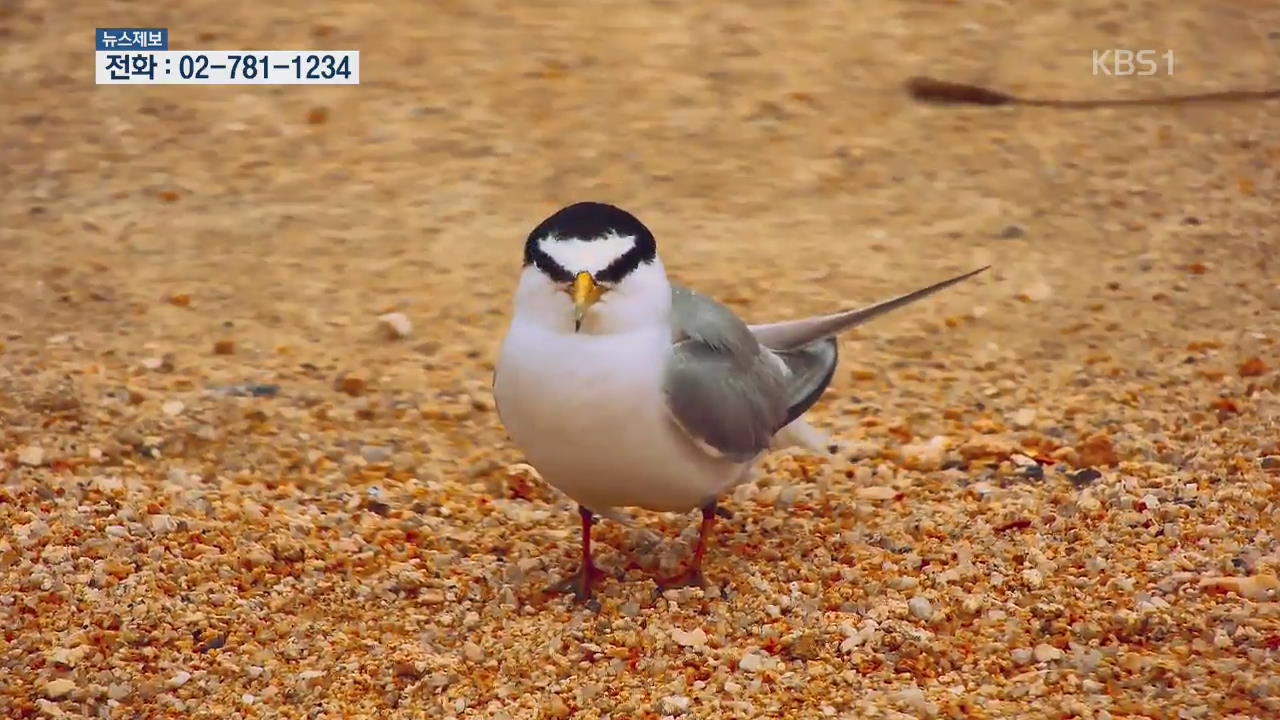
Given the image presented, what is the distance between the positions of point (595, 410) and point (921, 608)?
1011 mm

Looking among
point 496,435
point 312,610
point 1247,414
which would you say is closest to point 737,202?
point 496,435

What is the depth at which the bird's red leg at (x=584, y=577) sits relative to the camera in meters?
4.42

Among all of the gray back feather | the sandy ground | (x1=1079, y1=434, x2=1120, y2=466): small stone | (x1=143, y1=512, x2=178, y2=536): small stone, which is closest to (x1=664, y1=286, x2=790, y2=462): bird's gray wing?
the gray back feather

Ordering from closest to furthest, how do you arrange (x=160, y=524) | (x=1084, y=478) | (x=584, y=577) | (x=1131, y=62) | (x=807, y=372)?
(x=584, y=577), (x=160, y=524), (x=807, y=372), (x=1084, y=478), (x=1131, y=62)

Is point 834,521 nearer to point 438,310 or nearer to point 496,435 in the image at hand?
point 496,435

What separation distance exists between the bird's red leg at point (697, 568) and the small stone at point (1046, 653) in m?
0.95

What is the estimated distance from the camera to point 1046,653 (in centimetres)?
390

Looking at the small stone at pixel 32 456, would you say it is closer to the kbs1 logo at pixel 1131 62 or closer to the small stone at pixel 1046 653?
the small stone at pixel 1046 653

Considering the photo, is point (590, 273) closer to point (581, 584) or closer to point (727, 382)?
point (727, 382)

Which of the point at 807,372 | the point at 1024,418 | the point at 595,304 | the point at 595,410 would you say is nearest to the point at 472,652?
the point at 595,410

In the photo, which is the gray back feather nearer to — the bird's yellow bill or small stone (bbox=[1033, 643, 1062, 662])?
the bird's yellow bill

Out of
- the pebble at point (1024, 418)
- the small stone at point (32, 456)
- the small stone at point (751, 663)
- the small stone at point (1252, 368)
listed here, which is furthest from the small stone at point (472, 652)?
the small stone at point (1252, 368)

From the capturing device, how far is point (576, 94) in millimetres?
8219

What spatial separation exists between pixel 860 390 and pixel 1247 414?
54.8 inches
